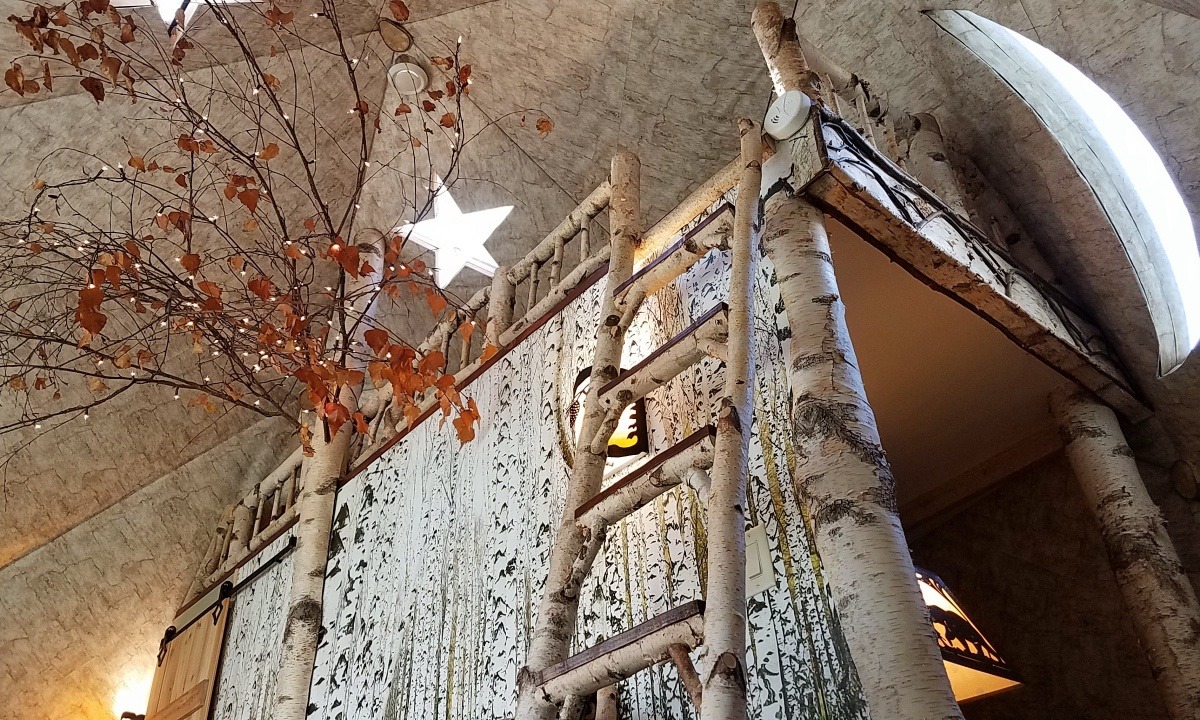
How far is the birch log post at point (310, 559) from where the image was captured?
9.86ft

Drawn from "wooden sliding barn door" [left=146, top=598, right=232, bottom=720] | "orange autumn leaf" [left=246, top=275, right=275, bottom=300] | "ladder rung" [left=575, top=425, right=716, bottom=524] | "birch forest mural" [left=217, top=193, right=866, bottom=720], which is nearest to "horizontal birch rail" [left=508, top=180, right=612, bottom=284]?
"birch forest mural" [left=217, top=193, right=866, bottom=720]

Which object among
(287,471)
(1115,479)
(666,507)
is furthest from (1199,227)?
(287,471)

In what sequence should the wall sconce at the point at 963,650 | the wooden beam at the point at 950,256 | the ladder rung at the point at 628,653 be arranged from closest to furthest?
the ladder rung at the point at 628,653 → the wooden beam at the point at 950,256 → the wall sconce at the point at 963,650

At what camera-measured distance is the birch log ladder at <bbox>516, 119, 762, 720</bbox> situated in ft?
4.32

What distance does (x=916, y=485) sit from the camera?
350 centimetres

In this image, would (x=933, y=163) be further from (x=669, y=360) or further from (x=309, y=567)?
(x=309, y=567)

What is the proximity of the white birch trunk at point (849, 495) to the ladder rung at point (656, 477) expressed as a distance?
0.63ft

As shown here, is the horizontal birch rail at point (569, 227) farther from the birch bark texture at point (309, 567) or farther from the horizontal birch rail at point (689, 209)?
the birch bark texture at point (309, 567)

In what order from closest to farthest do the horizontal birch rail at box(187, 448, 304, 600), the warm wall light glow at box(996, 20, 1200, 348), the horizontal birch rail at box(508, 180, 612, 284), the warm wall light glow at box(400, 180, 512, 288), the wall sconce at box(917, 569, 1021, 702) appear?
the wall sconce at box(917, 569, 1021, 702)
the warm wall light glow at box(996, 20, 1200, 348)
the horizontal birch rail at box(508, 180, 612, 284)
the horizontal birch rail at box(187, 448, 304, 600)
the warm wall light glow at box(400, 180, 512, 288)

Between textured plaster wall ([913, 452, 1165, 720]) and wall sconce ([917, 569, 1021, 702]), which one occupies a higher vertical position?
textured plaster wall ([913, 452, 1165, 720])

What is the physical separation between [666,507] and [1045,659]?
221 cm

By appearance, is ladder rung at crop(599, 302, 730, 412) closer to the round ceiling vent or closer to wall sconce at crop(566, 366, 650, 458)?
wall sconce at crop(566, 366, 650, 458)

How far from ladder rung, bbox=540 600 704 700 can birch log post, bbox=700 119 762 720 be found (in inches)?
1.9

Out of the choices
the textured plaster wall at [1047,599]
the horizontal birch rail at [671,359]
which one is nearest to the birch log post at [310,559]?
the horizontal birch rail at [671,359]
